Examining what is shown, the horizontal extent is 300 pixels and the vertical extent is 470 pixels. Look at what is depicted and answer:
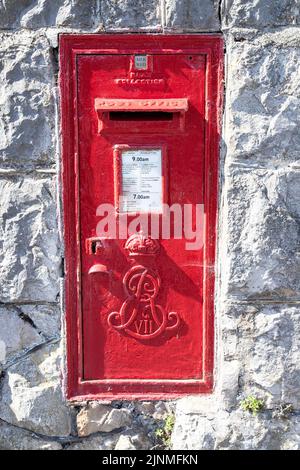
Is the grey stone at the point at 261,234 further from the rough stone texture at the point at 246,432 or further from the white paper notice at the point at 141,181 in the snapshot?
the rough stone texture at the point at 246,432

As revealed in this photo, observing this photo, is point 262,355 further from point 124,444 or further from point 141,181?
point 141,181

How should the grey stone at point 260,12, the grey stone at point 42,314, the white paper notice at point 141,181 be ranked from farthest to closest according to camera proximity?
the grey stone at point 42,314
the white paper notice at point 141,181
the grey stone at point 260,12

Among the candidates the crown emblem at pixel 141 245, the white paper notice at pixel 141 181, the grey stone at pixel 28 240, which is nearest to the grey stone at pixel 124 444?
the grey stone at pixel 28 240

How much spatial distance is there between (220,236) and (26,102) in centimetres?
114

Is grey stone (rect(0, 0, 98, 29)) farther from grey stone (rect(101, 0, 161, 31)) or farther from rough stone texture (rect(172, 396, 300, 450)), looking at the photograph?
rough stone texture (rect(172, 396, 300, 450))

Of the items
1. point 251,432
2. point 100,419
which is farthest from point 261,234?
point 100,419

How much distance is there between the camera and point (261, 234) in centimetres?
240

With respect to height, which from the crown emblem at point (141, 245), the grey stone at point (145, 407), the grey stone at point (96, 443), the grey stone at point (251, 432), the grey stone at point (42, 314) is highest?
the crown emblem at point (141, 245)

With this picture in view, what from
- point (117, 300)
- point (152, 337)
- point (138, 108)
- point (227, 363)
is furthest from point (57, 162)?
point (227, 363)

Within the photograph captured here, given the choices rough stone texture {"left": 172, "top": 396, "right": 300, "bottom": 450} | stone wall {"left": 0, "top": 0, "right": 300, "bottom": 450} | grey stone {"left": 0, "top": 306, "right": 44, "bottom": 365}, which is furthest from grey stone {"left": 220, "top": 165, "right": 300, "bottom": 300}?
grey stone {"left": 0, "top": 306, "right": 44, "bottom": 365}

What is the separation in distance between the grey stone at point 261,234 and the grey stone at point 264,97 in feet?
0.32

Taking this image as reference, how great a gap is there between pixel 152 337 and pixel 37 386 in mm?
634

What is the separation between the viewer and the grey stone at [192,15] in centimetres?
231

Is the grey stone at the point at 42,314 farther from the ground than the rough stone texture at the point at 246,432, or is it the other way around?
the grey stone at the point at 42,314
